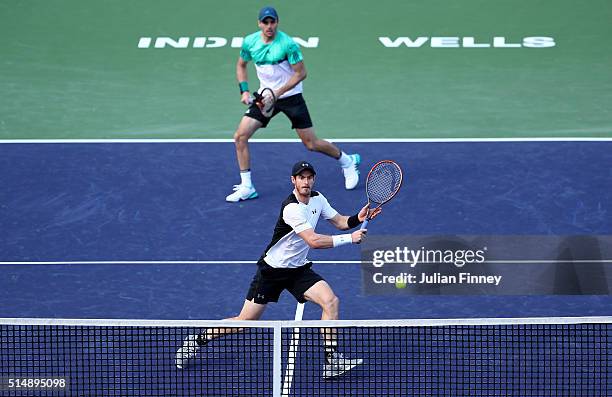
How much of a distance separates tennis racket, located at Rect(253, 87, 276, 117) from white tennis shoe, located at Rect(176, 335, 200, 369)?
4.48 m

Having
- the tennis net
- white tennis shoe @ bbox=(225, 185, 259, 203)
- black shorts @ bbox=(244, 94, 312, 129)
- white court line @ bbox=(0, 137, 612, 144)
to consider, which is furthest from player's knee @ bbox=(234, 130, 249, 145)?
the tennis net

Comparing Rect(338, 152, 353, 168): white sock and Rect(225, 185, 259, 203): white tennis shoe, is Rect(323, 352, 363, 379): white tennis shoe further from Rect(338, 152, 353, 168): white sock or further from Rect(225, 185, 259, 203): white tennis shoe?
Rect(338, 152, 353, 168): white sock

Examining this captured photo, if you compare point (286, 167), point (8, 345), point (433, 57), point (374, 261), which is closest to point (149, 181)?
point (286, 167)

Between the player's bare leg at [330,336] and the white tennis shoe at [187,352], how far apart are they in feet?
3.61

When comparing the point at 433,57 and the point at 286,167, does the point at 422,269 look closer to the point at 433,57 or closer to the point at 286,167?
the point at 286,167

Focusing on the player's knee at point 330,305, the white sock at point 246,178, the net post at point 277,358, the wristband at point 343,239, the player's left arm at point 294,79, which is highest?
the player's left arm at point 294,79

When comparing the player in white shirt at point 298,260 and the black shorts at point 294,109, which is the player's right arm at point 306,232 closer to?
the player in white shirt at point 298,260

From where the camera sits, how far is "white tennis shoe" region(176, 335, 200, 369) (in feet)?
34.4

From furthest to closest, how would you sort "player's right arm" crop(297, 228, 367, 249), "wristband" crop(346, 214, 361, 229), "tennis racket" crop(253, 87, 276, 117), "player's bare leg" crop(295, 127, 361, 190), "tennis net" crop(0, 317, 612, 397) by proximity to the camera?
"player's bare leg" crop(295, 127, 361, 190)
"tennis racket" crop(253, 87, 276, 117)
"wristband" crop(346, 214, 361, 229)
"player's right arm" crop(297, 228, 367, 249)
"tennis net" crop(0, 317, 612, 397)

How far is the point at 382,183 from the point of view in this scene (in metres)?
11.3

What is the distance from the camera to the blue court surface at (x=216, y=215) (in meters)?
12.5

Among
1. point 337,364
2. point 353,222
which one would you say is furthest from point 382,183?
point 337,364

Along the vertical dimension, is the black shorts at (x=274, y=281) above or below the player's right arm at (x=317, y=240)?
below

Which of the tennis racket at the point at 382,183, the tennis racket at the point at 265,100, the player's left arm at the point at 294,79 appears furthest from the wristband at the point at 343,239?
the player's left arm at the point at 294,79
